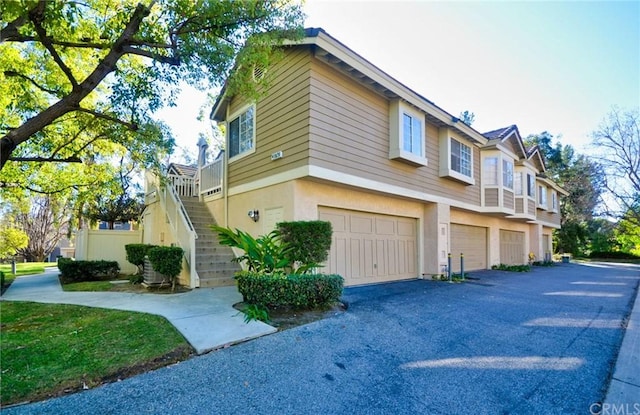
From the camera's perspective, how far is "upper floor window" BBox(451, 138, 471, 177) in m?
12.0

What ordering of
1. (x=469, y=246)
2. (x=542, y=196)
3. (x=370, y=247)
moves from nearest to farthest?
(x=370, y=247)
(x=469, y=246)
(x=542, y=196)

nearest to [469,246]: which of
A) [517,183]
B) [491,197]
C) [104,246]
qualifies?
[491,197]

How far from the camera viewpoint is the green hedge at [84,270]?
11.0 meters

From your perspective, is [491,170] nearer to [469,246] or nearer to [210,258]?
[469,246]

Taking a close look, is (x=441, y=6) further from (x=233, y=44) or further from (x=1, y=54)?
(x=1, y=54)

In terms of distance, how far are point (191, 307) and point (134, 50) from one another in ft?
15.8

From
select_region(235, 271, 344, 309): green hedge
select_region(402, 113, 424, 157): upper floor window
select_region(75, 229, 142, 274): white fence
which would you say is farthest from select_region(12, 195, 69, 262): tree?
select_region(402, 113, 424, 157): upper floor window

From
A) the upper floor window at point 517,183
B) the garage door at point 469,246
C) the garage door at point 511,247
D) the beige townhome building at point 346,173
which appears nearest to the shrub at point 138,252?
the beige townhome building at point 346,173

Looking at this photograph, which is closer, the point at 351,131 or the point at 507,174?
the point at 351,131

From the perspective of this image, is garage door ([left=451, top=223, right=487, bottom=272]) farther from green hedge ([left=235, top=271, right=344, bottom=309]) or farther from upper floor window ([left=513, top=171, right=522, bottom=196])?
green hedge ([left=235, top=271, right=344, bottom=309])

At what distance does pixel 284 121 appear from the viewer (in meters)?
8.06

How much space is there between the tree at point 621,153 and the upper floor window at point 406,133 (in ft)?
73.7

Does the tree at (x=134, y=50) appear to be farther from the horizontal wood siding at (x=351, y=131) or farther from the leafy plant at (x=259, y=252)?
the leafy plant at (x=259, y=252)

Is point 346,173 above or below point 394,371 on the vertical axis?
above
